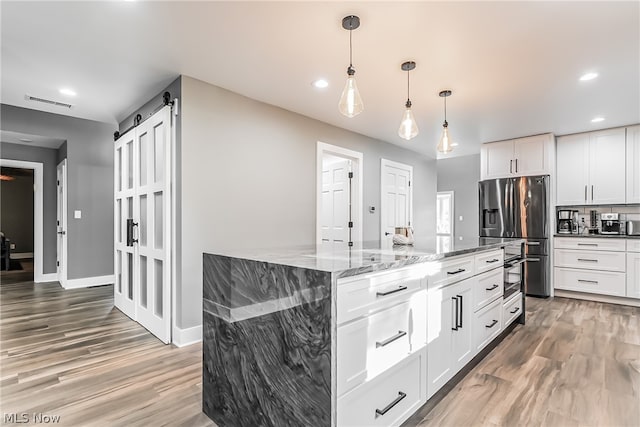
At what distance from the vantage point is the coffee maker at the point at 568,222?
488cm

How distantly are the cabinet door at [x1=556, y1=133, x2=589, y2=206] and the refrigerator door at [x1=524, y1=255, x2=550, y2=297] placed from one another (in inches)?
35.9

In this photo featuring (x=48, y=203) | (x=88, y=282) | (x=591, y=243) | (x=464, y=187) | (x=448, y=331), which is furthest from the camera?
(x=464, y=187)

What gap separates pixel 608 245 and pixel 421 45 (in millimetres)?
4016

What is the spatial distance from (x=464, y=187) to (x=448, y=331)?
22.0 ft

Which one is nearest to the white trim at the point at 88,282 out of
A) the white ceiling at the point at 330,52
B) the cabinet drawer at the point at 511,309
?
the white ceiling at the point at 330,52

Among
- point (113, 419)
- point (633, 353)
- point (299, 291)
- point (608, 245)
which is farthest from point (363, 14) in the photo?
point (608, 245)

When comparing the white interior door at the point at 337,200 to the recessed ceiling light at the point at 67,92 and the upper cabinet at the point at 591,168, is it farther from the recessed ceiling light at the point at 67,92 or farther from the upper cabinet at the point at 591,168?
the recessed ceiling light at the point at 67,92

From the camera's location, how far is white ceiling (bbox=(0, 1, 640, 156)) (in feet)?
6.68

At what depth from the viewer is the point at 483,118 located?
420cm

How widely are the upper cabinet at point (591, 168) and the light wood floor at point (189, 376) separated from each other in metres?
1.84

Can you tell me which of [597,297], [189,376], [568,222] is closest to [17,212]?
[189,376]

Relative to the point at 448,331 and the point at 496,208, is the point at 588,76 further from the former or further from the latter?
the point at 448,331

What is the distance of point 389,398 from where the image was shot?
1.51 meters

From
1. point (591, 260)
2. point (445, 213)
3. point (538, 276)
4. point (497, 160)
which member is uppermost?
point (497, 160)
